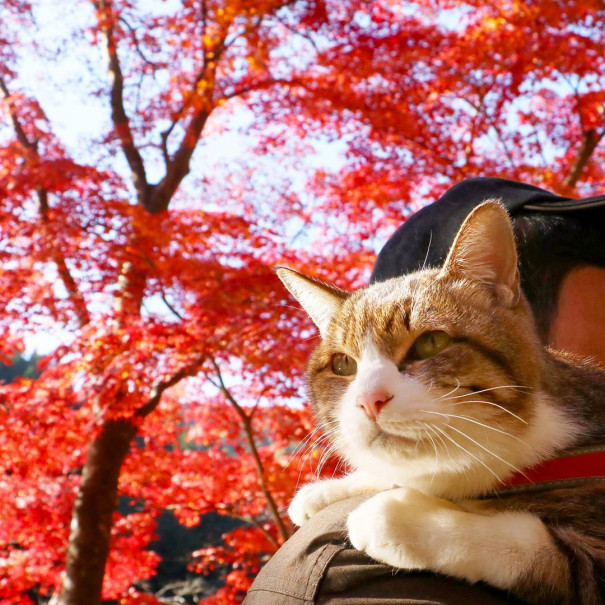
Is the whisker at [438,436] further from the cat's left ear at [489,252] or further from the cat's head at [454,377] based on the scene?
the cat's left ear at [489,252]

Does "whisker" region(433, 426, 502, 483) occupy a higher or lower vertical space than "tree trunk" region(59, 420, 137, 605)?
higher

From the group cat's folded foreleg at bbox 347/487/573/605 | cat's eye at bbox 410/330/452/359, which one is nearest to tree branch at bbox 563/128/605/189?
cat's eye at bbox 410/330/452/359

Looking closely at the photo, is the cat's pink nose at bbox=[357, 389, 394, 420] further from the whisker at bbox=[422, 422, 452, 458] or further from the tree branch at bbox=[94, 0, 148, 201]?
the tree branch at bbox=[94, 0, 148, 201]

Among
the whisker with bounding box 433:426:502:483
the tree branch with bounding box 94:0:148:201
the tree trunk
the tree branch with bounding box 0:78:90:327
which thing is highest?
the tree branch with bounding box 94:0:148:201

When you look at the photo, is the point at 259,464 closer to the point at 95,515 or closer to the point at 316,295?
the point at 95,515

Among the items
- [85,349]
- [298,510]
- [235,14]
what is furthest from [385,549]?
[235,14]

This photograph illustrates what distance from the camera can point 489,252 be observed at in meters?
1.71

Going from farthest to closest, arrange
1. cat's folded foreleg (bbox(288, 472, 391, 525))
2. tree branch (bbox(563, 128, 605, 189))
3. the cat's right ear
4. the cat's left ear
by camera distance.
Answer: tree branch (bbox(563, 128, 605, 189)) → the cat's right ear → cat's folded foreleg (bbox(288, 472, 391, 525)) → the cat's left ear

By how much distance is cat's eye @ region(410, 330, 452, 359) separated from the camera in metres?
1.66

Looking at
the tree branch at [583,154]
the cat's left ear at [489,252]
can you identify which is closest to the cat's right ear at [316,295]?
the cat's left ear at [489,252]

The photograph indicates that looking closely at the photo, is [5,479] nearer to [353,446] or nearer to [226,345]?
[226,345]

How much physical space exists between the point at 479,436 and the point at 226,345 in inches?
181

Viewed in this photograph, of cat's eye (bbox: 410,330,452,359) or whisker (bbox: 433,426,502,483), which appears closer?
whisker (bbox: 433,426,502,483)

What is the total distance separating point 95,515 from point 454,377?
6728 millimetres
